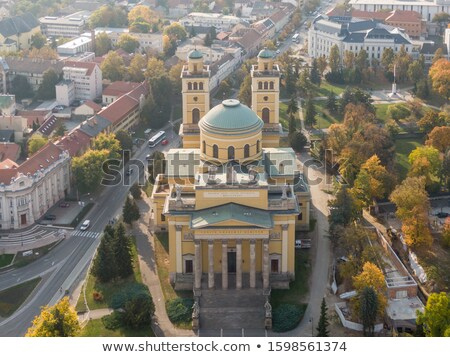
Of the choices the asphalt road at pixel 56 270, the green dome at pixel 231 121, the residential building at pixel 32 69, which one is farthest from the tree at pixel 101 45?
the green dome at pixel 231 121

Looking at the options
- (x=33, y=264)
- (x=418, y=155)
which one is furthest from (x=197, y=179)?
(x=418, y=155)

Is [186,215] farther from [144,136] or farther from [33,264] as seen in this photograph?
[144,136]

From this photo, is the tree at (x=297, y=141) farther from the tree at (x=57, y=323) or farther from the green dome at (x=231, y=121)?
the tree at (x=57, y=323)

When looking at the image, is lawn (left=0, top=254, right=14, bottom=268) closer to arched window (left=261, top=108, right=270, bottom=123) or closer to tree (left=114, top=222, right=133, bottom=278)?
tree (left=114, top=222, right=133, bottom=278)

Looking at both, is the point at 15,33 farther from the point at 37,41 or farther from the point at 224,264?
the point at 224,264

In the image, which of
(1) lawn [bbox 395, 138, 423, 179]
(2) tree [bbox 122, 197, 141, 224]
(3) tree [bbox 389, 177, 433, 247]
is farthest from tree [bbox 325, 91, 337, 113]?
(2) tree [bbox 122, 197, 141, 224]

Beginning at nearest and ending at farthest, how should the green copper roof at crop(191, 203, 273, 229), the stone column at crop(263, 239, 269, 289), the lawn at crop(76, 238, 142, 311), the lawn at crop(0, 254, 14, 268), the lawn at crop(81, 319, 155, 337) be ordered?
the lawn at crop(81, 319, 155, 337) < the green copper roof at crop(191, 203, 273, 229) < the stone column at crop(263, 239, 269, 289) < the lawn at crop(76, 238, 142, 311) < the lawn at crop(0, 254, 14, 268)

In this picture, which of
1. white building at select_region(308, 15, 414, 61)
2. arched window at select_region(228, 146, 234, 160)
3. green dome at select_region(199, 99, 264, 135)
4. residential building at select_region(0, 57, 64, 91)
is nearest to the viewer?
green dome at select_region(199, 99, 264, 135)

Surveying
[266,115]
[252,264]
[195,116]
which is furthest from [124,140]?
[252,264]
